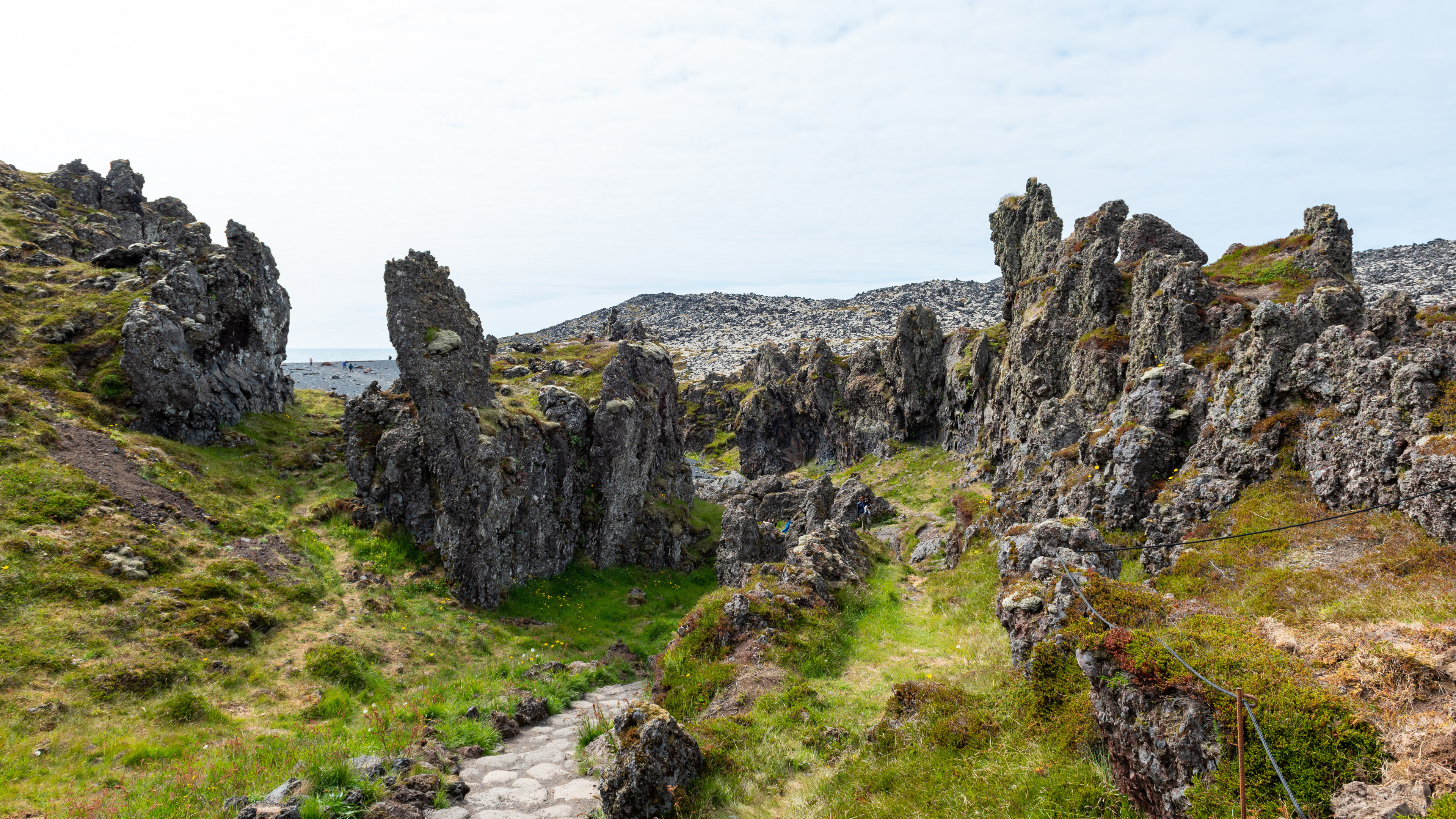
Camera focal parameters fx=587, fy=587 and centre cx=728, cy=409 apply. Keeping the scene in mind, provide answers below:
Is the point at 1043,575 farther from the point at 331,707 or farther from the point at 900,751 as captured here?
the point at 331,707

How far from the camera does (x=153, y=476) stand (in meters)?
28.6

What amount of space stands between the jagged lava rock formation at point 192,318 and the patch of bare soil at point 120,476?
4976 millimetres

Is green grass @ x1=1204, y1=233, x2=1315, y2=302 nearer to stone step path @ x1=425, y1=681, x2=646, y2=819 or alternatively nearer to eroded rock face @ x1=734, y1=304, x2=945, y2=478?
eroded rock face @ x1=734, y1=304, x2=945, y2=478

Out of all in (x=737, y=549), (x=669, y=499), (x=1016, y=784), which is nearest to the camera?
(x=1016, y=784)

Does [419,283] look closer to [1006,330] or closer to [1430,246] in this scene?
[1006,330]

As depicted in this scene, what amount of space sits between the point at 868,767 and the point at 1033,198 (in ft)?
227

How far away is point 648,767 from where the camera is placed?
37.0 ft

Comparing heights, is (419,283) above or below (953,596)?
above

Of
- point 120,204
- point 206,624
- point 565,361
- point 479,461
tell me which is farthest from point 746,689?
point 120,204

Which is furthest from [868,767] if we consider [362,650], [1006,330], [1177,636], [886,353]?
[886,353]

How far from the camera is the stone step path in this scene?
1219 cm

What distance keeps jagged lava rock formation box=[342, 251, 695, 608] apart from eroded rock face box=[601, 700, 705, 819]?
70.0ft

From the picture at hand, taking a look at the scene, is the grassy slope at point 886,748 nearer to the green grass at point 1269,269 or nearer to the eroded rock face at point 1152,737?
the eroded rock face at point 1152,737

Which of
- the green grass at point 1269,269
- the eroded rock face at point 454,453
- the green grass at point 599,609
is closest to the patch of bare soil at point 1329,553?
the green grass at point 1269,269
